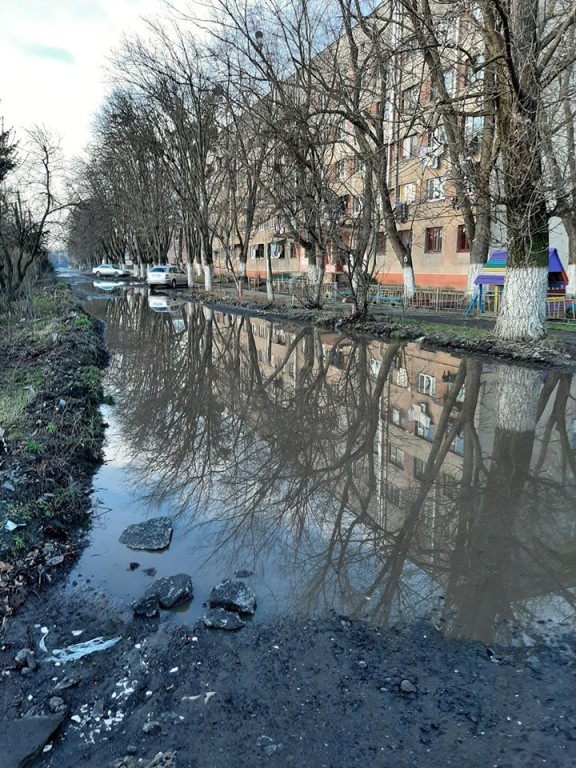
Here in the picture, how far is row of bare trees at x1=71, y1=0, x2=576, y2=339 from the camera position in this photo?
11.7 m

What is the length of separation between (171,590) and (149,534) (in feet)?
3.58

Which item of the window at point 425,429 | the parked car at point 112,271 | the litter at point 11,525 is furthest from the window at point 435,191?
the parked car at point 112,271

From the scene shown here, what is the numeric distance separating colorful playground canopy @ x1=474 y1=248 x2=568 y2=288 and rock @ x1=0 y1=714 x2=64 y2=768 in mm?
17670

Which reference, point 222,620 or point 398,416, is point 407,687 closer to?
point 222,620

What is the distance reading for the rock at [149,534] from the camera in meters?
4.77

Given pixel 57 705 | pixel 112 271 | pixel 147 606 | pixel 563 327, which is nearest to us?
pixel 57 705

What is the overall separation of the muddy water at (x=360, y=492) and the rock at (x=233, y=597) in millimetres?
94

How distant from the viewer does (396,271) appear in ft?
118

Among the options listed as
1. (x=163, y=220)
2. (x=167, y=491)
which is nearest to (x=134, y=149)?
(x=163, y=220)

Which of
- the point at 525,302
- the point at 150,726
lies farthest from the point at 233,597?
the point at 525,302

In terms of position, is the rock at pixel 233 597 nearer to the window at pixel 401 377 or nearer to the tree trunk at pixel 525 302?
the window at pixel 401 377

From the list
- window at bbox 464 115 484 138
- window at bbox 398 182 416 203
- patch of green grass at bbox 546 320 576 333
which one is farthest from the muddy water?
window at bbox 398 182 416 203

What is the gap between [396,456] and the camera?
6.71 metres

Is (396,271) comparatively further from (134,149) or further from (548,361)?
(548,361)
